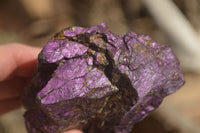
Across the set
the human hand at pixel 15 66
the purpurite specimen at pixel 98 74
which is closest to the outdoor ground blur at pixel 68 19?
the human hand at pixel 15 66

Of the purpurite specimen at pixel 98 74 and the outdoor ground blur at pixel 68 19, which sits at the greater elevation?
the outdoor ground blur at pixel 68 19

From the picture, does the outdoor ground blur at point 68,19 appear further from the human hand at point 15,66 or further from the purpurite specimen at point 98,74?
the purpurite specimen at point 98,74

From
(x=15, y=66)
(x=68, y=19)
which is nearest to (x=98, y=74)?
(x=15, y=66)

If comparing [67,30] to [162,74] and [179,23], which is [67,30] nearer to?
[162,74]

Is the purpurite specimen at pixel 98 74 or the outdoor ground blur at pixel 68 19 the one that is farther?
the outdoor ground blur at pixel 68 19

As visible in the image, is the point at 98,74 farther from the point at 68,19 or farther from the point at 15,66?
the point at 68,19

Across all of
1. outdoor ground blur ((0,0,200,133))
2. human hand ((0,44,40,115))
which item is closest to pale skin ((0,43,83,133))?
human hand ((0,44,40,115))
